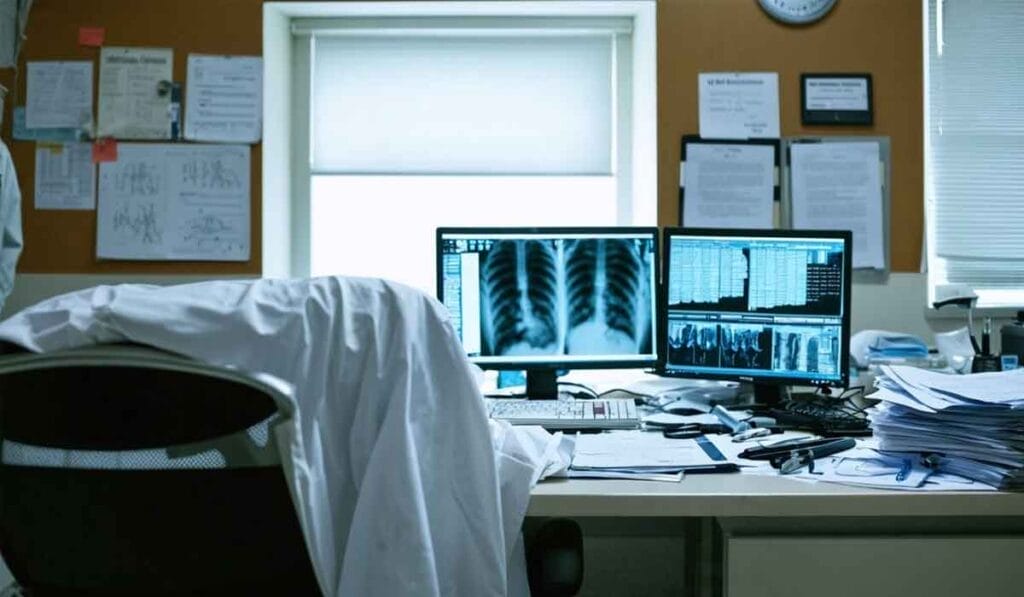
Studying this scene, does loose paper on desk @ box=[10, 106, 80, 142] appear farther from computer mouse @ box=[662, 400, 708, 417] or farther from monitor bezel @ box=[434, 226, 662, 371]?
computer mouse @ box=[662, 400, 708, 417]

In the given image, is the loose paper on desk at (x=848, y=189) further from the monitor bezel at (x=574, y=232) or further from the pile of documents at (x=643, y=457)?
the pile of documents at (x=643, y=457)

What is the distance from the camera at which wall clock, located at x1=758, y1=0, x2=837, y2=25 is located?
2.51m

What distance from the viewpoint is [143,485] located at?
908 millimetres

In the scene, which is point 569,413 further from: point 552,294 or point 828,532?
point 828,532

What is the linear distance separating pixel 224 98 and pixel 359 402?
6.43ft

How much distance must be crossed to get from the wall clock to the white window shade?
57cm

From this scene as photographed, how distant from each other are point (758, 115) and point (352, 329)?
1944 mm

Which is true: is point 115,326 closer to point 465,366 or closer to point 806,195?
point 465,366

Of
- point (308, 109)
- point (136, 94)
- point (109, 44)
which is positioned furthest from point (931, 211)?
point (109, 44)

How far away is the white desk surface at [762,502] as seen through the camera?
1.20m

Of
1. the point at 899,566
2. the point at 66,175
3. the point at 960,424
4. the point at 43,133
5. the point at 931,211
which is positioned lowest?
the point at 899,566

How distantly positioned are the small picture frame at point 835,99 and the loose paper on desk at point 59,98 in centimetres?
236

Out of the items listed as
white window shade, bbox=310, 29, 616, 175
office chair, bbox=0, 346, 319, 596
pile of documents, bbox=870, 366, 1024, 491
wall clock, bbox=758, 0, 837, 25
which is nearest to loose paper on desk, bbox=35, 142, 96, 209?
white window shade, bbox=310, 29, 616, 175

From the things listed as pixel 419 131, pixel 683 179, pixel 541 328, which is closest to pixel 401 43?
pixel 419 131
